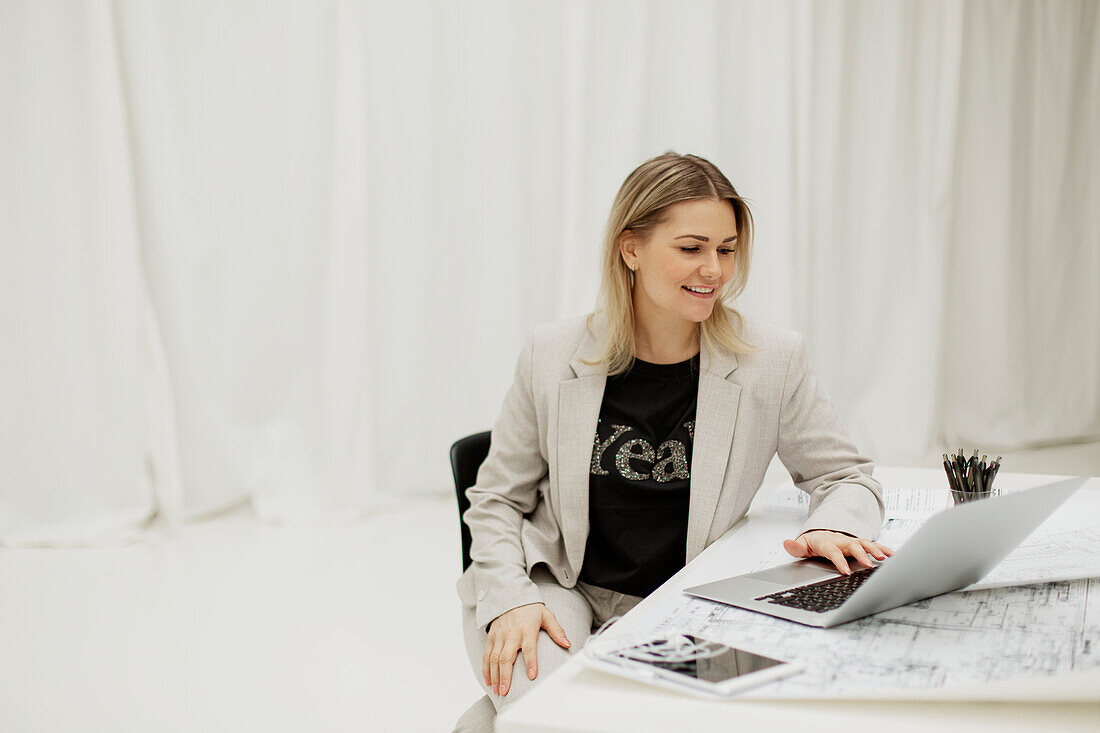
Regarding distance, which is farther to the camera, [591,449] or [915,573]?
[591,449]

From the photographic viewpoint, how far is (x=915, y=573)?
38.5 inches

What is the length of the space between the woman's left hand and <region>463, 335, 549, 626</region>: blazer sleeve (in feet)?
1.38

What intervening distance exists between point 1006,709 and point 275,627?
2.34m

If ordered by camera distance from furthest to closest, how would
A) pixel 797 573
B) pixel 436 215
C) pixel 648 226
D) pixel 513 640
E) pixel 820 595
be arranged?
pixel 436 215 < pixel 648 226 < pixel 513 640 < pixel 797 573 < pixel 820 595

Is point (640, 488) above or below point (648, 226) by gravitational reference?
below

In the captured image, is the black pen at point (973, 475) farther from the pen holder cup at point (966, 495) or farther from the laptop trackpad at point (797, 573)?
the laptop trackpad at point (797, 573)

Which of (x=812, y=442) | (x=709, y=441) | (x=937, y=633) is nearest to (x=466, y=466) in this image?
(x=709, y=441)

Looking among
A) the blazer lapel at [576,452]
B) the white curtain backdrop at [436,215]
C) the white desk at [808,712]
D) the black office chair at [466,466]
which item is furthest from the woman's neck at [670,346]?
the white curtain backdrop at [436,215]

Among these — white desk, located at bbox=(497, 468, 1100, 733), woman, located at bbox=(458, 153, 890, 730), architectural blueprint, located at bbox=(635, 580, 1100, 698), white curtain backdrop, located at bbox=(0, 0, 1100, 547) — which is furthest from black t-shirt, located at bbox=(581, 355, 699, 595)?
white curtain backdrop, located at bbox=(0, 0, 1100, 547)

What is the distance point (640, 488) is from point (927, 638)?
27.0 inches

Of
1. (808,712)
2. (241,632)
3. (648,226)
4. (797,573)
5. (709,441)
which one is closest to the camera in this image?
(808,712)

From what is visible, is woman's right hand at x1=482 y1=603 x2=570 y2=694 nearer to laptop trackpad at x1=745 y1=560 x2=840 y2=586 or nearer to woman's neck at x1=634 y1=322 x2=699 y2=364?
laptop trackpad at x1=745 y1=560 x2=840 y2=586

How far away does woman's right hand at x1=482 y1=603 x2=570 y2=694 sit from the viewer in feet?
4.34

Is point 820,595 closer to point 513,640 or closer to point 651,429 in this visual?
point 513,640
